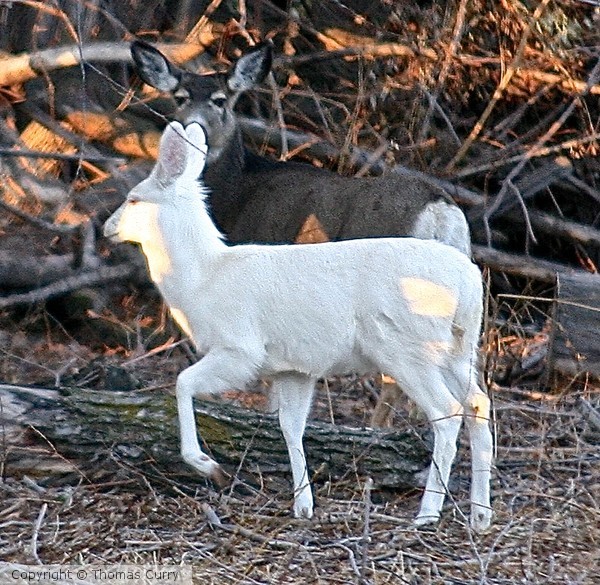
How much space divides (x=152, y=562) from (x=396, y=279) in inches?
65.1

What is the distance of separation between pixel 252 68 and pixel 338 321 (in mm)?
4509

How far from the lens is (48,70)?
10.4 metres

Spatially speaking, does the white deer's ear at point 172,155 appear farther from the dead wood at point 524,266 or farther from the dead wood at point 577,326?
the dead wood at point 524,266

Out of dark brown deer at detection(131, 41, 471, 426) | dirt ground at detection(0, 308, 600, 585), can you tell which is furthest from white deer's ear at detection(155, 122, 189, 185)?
dark brown deer at detection(131, 41, 471, 426)

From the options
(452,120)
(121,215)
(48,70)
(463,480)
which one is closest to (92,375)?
(121,215)

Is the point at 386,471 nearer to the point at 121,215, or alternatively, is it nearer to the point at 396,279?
the point at 396,279

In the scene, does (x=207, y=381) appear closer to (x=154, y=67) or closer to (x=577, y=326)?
(x=577, y=326)

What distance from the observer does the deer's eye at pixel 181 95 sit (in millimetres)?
10156

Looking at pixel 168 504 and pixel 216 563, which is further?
pixel 168 504

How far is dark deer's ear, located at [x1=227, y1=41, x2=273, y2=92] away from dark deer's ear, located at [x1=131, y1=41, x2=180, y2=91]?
45 cm

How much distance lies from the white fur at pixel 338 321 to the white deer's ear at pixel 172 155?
27 centimetres

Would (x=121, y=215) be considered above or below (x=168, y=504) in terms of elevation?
above

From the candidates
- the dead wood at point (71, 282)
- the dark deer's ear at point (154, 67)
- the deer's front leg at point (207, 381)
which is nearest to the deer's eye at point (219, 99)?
the dark deer's ear at point (154, 67)

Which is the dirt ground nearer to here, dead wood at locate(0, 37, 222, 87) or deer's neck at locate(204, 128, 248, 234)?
deer's neck at locate(204, 128, 248, 234)
